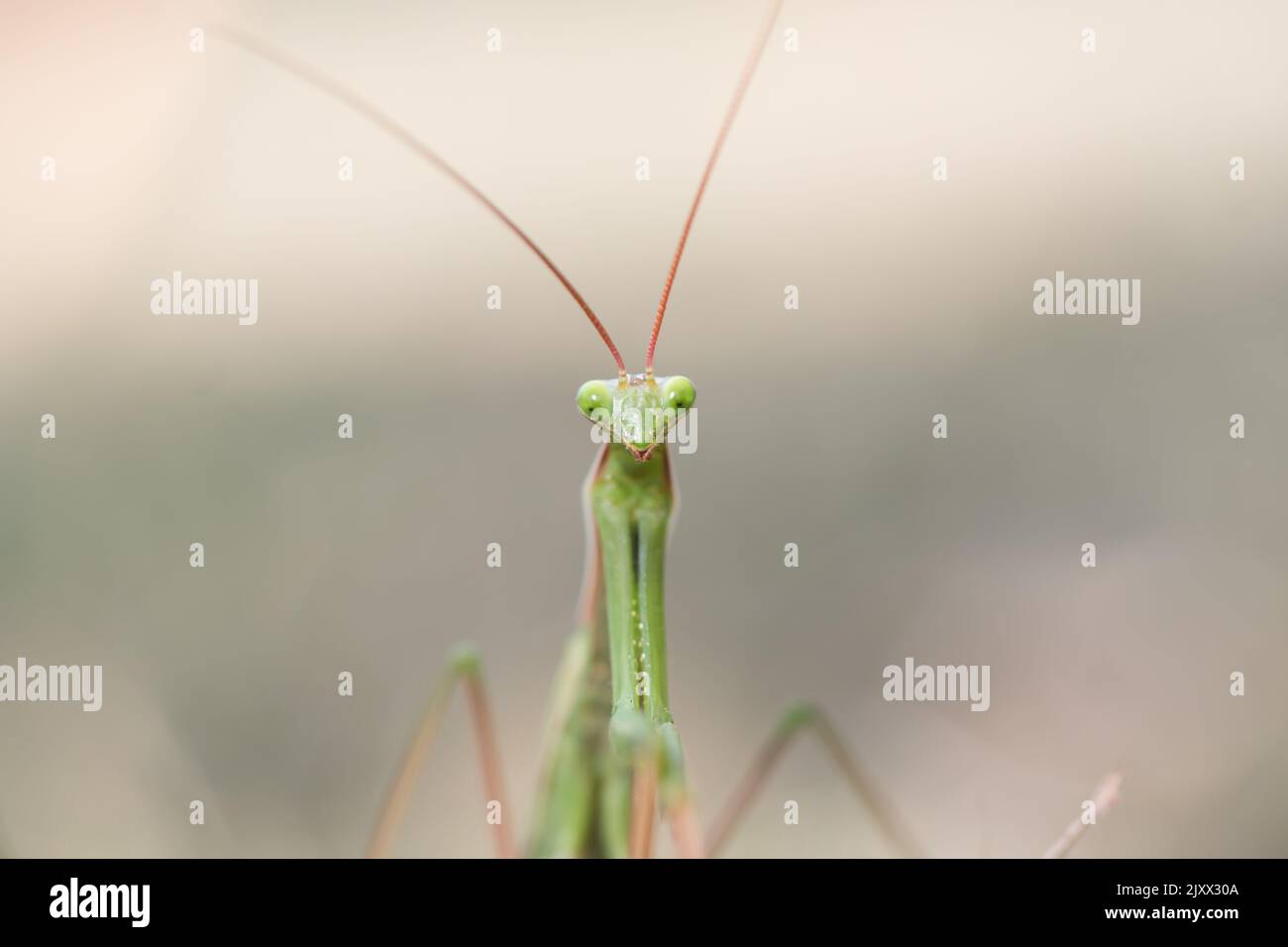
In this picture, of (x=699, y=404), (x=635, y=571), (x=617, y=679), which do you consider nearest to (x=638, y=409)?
(x=635, y=571)

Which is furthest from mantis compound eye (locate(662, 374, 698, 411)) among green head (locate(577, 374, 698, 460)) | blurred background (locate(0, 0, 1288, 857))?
blurred background (locate(0, 0, 1288, 857))

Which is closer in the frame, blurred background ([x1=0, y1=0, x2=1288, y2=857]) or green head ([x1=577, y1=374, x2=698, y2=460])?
green head ([x1=577, y1=374, x2=698, y2=460])

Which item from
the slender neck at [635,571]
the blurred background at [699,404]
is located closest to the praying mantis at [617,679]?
the slender neck at [635,571]

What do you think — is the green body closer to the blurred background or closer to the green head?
the green head

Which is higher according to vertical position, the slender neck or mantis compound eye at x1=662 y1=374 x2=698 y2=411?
mantis compound eye at x1=662 y1=374 x2=698 y2=411

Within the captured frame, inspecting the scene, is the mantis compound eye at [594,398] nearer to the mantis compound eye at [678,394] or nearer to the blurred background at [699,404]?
the mantis compound eye at [678,394]

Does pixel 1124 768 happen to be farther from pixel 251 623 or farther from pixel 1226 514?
pixel 251 623

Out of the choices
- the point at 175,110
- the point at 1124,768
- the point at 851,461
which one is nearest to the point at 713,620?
the point at 851,461
